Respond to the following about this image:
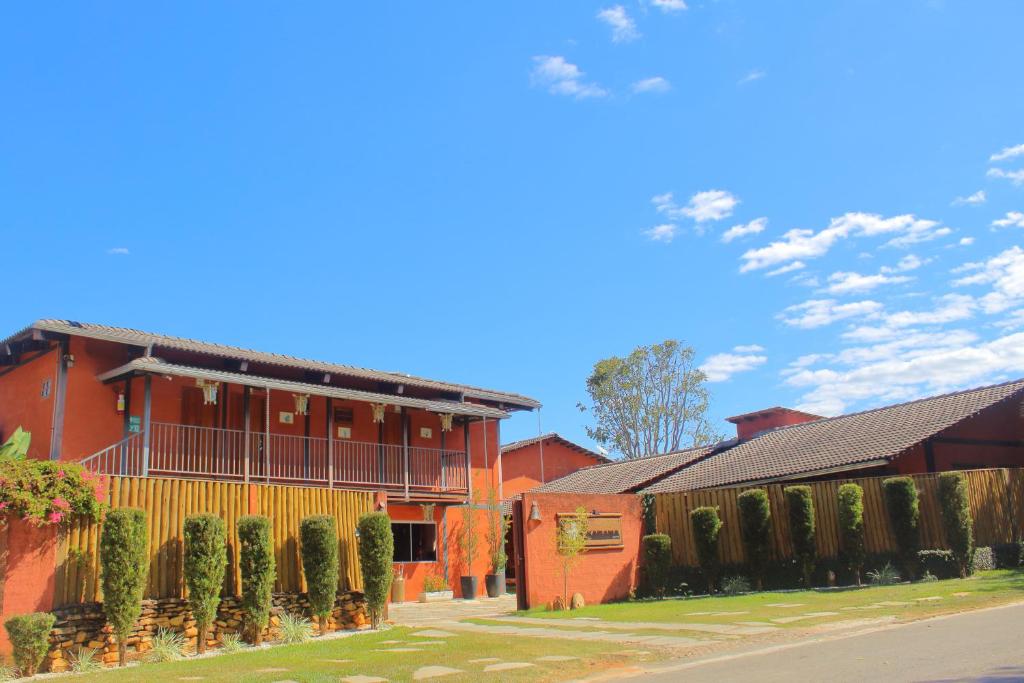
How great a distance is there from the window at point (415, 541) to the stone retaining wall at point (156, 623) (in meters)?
8.70

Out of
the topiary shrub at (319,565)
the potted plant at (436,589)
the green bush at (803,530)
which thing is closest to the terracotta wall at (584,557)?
the green bush at (803,530)

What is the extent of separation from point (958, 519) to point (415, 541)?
12822 millimetres

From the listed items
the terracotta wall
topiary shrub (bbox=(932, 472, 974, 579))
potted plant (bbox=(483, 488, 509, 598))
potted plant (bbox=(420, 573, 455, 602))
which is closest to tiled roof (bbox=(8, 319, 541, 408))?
potted plant (bbox=(483, 488, 509, 598))

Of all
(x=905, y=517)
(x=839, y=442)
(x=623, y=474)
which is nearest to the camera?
(x=905, y=517)

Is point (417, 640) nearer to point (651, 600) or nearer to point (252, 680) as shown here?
point (252, 680)

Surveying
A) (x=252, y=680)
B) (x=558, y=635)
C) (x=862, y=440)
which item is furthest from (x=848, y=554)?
(x=252, y=680)

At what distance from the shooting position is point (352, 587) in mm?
13859

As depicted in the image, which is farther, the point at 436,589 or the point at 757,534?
the point at 436,589

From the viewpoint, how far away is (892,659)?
7980 mm

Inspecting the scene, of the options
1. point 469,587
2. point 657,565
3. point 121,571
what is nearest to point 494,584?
point 469,587

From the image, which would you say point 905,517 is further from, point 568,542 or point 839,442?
point 568,542

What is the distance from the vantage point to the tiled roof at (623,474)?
29172mm

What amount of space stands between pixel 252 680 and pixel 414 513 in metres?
14.2

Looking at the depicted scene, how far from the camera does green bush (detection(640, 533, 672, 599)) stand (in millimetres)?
18516
